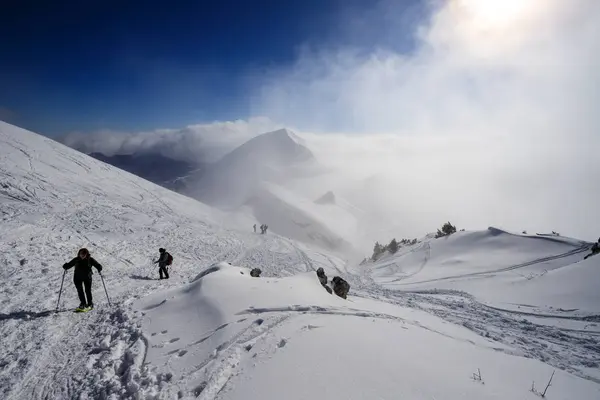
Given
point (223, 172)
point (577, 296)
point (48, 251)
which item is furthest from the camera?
point (223, 172)

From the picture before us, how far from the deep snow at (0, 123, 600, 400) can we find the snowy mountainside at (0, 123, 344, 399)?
0.18 feet

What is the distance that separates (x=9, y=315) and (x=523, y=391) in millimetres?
12335

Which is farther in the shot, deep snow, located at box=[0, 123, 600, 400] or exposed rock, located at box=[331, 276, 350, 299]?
exposed rock, located at box=[331, 276, 350, 299]

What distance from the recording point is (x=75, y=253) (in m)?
16.5

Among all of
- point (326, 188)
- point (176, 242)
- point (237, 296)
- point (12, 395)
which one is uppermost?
point (326, 188)

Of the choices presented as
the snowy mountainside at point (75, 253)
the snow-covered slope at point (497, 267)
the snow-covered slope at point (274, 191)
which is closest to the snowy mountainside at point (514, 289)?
the snow-covered slope at point (497, 267)

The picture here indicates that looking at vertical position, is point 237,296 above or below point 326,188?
below

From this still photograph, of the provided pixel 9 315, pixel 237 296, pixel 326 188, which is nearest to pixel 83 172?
pixel 9 315

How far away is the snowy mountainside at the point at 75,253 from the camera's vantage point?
5.68m

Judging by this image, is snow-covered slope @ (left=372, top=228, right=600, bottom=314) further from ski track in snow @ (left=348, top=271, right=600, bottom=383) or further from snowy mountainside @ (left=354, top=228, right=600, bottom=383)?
ski track in snow @ (left=348, top=271, right=600, bottom=383)

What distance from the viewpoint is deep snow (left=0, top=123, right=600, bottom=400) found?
15.9ft

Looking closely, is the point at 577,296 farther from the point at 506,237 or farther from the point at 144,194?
the point at 144,194

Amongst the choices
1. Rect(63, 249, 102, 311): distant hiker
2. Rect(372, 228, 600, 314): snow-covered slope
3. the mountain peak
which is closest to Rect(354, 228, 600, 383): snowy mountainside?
Rect(372, 228, 600, 314): snow-covered slope

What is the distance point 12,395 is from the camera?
4.96m
